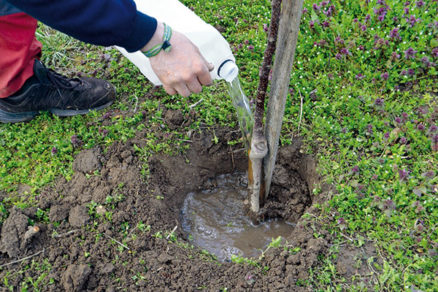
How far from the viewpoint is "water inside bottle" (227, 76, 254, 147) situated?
2611 mm

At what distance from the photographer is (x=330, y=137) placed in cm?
265

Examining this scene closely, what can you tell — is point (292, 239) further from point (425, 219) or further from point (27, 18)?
point (27, 18)

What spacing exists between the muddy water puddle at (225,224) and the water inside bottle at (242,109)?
43 cm

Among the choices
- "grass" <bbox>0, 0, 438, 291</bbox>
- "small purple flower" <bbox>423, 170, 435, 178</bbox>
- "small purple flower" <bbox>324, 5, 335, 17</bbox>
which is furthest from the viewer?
"small purple flower" <bbox>324, 5, 335, 17</bbox>

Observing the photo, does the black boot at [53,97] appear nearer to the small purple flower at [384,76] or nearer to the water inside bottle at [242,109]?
the water inside bottle at [242,109]

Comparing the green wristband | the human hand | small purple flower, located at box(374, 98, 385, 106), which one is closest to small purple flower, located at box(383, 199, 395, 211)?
small purple flower, located at box(374, 98, 385, 106)

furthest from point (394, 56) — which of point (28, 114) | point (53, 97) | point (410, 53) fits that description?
point (28, 114)

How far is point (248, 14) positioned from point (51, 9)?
235 cm

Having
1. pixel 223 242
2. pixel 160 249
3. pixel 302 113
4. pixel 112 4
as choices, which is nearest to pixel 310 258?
pixel 223 242

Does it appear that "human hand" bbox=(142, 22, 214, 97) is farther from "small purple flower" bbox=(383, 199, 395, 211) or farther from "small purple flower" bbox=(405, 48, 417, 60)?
"small purple flower" bbox=(405, 48, 417, 60)

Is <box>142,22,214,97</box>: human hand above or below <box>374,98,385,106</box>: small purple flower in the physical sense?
above

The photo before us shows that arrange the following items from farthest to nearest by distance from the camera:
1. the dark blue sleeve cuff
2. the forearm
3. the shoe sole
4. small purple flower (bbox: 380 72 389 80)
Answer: the shoe sole < small purple flower (bbox: 380 72 389 80) < the dark blue sleeve cuff < the forearm

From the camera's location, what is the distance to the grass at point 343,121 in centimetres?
223

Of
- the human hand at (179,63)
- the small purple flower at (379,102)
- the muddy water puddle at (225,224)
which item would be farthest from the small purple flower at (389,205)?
the human hand at (179,63)
